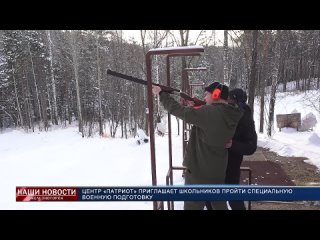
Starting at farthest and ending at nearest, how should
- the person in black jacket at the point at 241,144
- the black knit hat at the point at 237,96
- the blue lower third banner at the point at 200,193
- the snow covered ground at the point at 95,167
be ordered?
the snow covered ground at the point at 95,167
the black knit hat at the point at 237,96
the person in black jacket at the point at 241,144
the blue lower third banner at the point at 200,193

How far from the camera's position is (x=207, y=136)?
2729mm

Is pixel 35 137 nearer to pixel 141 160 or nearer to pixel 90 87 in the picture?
pixel 90 87

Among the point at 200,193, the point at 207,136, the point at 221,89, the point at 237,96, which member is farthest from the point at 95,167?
the point at 200,193

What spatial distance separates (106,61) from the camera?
26.3 m

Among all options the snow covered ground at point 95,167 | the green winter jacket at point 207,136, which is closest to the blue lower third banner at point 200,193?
the green winter jacket at point 207,136

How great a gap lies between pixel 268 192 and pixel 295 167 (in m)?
6.10

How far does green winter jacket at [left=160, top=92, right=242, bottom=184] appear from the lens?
267 centimetres

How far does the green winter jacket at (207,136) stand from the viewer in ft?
8.77

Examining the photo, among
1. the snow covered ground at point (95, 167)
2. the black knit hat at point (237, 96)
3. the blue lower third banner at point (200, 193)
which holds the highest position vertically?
the black knit hat at point (237, 96)

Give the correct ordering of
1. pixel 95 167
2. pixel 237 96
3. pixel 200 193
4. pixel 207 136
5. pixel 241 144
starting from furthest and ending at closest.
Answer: pixel 95 167 < pixel 237 96 < pixel 241 144 < pixel 207 136 < pixel 200 193

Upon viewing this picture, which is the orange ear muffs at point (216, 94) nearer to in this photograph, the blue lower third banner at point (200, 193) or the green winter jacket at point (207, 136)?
the green winter jacket at point (207, 136)

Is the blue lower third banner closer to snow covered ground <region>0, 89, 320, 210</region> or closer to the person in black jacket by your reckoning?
the person in black jacket

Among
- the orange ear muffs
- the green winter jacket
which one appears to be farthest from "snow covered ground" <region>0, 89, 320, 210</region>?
the orange ear muffs

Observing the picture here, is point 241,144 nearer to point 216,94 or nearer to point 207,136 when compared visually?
point 207,136
